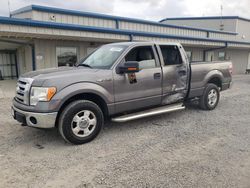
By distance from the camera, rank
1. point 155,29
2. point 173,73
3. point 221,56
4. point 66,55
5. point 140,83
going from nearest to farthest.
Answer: point 140,83 < point 173,73 < point 66,55 < point 155,29 < point 221,56

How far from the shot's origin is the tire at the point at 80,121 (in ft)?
11.6

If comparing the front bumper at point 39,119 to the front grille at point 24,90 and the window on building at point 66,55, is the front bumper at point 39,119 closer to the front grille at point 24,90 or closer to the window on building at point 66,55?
the front grille at point 24,90

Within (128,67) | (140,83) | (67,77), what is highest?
(128,67)

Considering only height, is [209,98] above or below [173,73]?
below

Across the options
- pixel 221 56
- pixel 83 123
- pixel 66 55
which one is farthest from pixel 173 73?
pixel 221 56

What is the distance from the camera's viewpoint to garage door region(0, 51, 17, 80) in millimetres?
18031

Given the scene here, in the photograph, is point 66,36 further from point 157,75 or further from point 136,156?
point 136,156

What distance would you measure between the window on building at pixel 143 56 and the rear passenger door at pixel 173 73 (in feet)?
0.90

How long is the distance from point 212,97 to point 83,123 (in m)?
→ 4.27

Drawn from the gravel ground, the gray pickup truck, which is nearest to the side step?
the gray pickup truck

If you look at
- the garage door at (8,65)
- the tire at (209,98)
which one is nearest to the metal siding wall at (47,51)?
the tire at (209,98)

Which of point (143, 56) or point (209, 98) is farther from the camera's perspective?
point (209, 98)

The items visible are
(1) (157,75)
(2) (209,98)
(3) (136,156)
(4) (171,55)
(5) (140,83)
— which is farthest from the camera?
(2) (209,98)

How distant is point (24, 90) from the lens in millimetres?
3590
